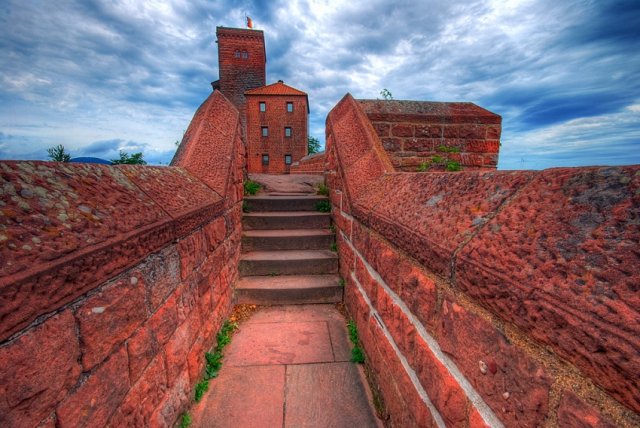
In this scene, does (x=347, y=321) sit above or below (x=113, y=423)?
below

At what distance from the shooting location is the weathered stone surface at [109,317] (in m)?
0.88

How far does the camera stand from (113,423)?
3.35 ft

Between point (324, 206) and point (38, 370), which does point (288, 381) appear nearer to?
point (38, 370)

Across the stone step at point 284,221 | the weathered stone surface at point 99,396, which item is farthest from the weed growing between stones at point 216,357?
the stone step at point 284,221

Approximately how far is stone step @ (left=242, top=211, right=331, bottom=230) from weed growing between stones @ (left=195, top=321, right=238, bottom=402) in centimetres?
139

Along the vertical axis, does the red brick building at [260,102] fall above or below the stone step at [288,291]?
above

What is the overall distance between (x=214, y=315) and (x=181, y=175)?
1.08 meters

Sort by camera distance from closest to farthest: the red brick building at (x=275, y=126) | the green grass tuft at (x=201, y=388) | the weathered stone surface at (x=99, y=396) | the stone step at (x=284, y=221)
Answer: the weathered stone surface at (x=99, y=396) < the green grass tuft at (x=201, y=388) < the stone step at (x=284, y=221) < the red brick building at (x=275, y=126)

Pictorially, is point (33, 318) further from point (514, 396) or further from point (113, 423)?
point (514, 396)

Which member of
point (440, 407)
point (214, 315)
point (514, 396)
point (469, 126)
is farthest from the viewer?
point (469, 126)

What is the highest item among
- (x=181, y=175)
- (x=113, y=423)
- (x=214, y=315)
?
(x=181, y=175)

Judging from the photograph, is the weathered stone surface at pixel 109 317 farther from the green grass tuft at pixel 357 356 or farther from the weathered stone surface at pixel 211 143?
the green grass tuft at pixel 357 356

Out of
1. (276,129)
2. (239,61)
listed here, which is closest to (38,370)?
(276,129)

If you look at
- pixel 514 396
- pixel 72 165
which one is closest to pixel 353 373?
pixel 514 396
